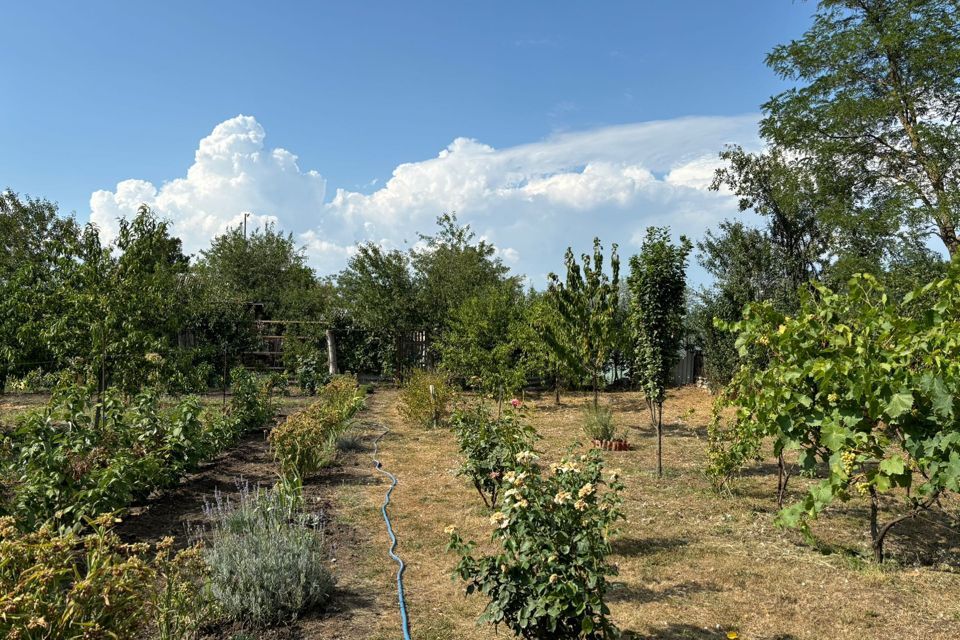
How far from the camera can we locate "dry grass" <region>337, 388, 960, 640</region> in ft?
12.0

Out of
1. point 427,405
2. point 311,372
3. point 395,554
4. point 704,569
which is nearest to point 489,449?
point 395,554

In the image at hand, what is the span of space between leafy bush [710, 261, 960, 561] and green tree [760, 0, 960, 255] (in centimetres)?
1079

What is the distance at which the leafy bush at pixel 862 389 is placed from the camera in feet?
11.0

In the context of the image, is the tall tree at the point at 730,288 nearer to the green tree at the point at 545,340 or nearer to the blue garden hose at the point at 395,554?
the green tree at the point at 545,340

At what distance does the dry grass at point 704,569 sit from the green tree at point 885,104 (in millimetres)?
9824

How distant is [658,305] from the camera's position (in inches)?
304

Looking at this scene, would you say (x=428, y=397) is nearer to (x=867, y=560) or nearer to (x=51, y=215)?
(x=867, y=560)

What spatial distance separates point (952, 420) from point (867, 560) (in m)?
2.02

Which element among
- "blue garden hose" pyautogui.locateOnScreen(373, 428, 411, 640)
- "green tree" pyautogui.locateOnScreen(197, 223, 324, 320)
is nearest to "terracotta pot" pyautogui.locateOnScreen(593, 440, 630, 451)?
"blue garden hose" pyautogui.locateOnScreen(373, 428, 411, 640)

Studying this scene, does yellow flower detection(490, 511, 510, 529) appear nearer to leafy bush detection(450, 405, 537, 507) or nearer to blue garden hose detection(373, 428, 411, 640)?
Result: blue garden hose detection(373, 428, 411, 640)

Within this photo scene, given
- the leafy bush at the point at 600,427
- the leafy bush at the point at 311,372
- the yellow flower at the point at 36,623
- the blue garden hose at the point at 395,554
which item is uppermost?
the leafy bush at the point at 311,372

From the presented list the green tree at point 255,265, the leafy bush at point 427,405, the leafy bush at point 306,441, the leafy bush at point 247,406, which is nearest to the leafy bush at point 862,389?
the leafy bush at point 306,441

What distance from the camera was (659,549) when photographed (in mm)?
4980

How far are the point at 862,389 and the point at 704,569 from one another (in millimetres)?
1913
